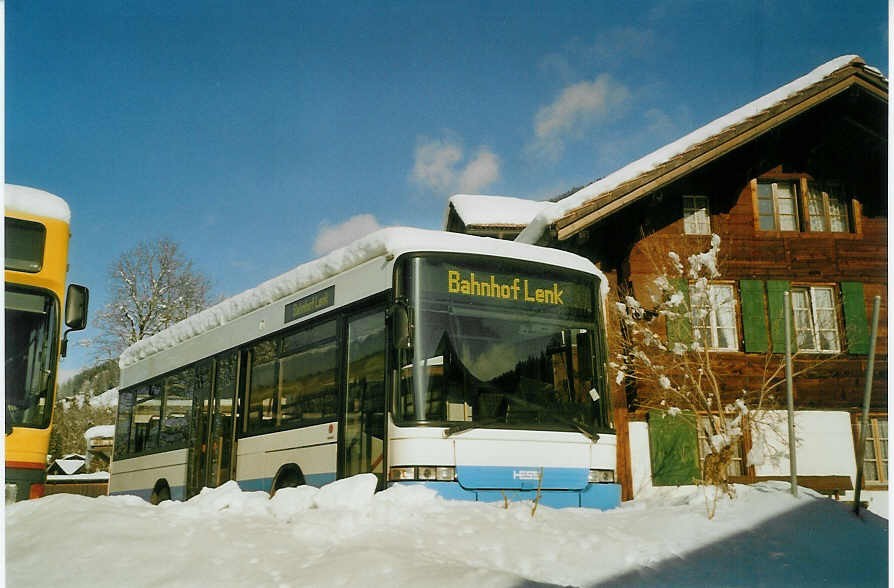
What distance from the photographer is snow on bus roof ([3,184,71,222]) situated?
7988 mm

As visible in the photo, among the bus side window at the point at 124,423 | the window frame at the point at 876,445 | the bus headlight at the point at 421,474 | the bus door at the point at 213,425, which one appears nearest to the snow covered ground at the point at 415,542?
the bus headlight at the point at 421,474

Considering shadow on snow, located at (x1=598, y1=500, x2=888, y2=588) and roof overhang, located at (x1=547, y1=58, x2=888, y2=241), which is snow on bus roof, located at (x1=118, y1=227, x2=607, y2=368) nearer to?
shadow on snow, located at (x1=598, y1=500, x2=888, y2=588)

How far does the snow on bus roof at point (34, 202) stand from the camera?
799 centimetres

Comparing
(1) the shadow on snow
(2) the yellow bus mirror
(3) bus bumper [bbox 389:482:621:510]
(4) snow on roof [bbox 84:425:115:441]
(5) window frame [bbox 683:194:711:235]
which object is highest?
(5) window frame [bbox 683:194:711:235]

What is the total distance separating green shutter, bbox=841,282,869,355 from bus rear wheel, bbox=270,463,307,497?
11.5 m

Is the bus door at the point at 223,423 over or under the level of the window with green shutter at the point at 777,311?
under

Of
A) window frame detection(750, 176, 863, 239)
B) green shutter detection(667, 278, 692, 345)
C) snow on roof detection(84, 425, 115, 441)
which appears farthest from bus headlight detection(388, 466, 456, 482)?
window frame detection(750, 176, 863, 239)

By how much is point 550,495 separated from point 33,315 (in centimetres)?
485

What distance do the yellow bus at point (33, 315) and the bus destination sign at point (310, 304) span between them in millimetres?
2206

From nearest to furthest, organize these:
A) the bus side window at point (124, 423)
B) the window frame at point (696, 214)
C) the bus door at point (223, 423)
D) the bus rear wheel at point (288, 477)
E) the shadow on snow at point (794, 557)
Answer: the shadow on snow at point (794, 557)
the bus rear wheel at point (288, 477)
the bus door at point (223, 423)
the bus side window at point (124, 423)
the window frame at point (696, 214)

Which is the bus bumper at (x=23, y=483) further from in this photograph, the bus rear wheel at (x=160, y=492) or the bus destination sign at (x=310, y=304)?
the bus rear wheel at (x=160, y=492)

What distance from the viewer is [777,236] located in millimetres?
17312

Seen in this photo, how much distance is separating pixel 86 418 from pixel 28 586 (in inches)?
546

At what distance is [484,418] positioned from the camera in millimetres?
7641
